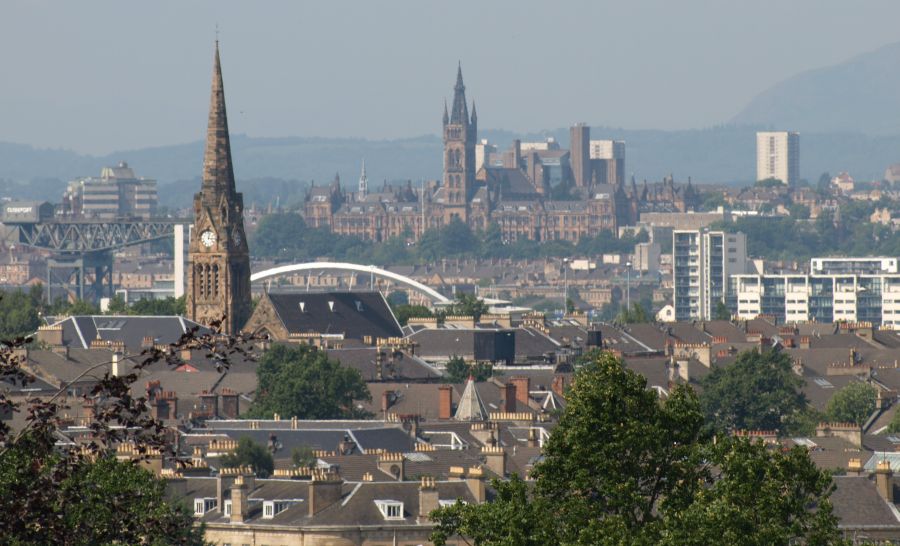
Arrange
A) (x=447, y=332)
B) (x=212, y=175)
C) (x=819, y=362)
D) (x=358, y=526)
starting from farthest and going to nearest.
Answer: (x=212, y=175) < (x=447, y=332) < (x=819, y=362) < (x=358, y=526)

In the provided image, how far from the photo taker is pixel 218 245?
15912 centimetres

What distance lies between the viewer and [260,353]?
128 metres

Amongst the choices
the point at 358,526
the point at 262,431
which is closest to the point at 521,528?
the point at 358,526

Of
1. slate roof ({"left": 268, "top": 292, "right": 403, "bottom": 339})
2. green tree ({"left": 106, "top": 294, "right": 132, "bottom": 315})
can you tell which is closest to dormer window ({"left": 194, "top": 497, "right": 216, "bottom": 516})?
slate roof ({"left": 268, "top": 292, "right": 403, "bottom": 339})

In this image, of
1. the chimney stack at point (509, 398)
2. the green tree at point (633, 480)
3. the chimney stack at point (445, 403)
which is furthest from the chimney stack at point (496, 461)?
the green tree at point (633, 480)

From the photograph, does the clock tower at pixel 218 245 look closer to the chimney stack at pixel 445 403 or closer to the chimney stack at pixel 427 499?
the chimney stack at pixel 445 403

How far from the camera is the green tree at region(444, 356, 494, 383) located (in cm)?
12569

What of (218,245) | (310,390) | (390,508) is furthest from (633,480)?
(218,245)

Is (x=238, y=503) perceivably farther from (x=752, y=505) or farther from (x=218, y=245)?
(x=218, y=245)

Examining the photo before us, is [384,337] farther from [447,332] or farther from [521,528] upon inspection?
[521,528]

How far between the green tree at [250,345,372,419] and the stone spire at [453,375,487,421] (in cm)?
369

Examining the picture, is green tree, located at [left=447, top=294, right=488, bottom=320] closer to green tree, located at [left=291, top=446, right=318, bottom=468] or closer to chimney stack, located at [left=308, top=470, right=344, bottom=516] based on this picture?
green tree, located at [left=291, top=446, right=318, bottom=468]

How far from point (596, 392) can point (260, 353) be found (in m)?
86.3

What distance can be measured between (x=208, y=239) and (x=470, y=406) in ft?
193
